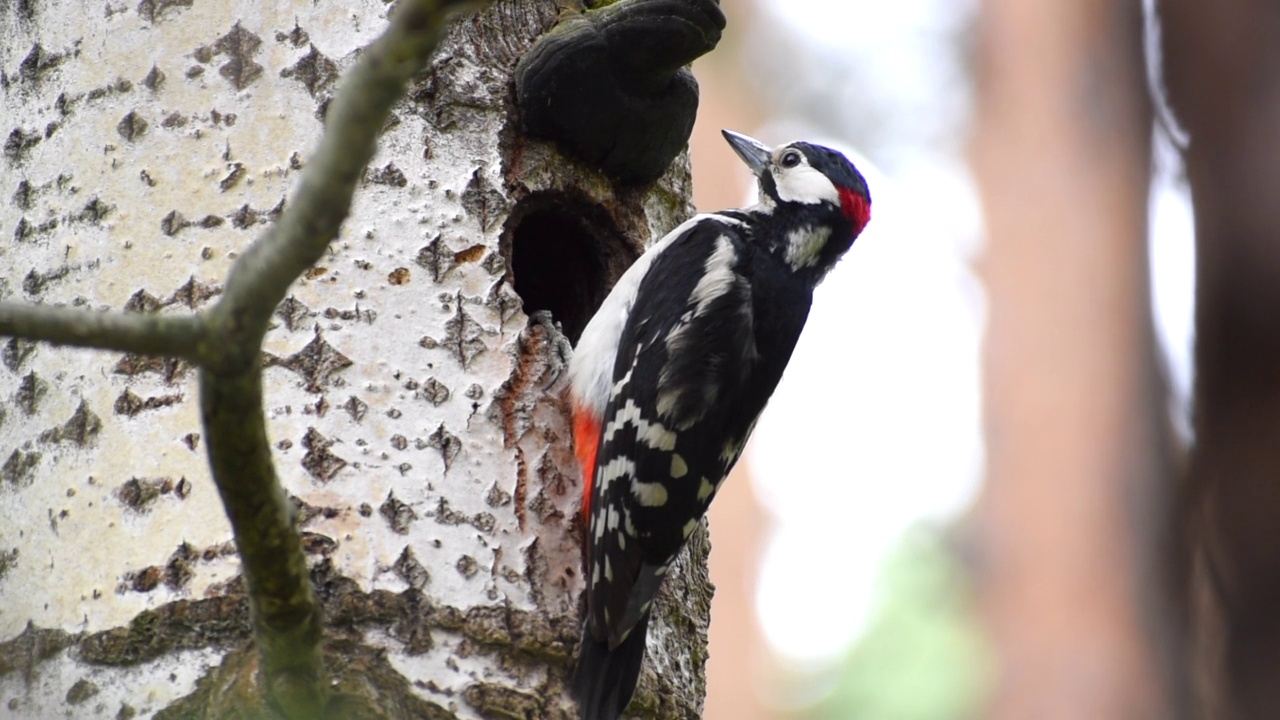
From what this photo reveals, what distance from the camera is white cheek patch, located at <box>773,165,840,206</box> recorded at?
3766mm

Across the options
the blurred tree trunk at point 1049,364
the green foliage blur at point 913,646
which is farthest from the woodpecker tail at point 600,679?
the green foliage blur at point 913,646

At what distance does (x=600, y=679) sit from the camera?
240 centimetres

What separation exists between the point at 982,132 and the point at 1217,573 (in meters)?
7.84

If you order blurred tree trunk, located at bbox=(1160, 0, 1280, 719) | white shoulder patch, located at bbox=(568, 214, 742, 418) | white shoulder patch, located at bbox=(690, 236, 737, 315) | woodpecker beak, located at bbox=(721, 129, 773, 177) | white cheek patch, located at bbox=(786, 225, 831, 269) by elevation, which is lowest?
blurred tree trunk, located at bbox=(1160, 0, 1280, 719)

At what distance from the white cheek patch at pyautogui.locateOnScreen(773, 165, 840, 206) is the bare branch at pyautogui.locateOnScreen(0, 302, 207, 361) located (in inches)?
96.9

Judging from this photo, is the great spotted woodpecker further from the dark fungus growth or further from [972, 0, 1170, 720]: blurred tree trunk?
[972, 0, 1170, 720]: blurred tree trunk

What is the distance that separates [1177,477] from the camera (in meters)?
1.25

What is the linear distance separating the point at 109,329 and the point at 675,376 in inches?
67.7

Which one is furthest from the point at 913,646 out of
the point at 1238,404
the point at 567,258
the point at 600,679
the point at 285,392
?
the point at 1238,404

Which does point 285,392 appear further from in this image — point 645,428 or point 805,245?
point 805,245

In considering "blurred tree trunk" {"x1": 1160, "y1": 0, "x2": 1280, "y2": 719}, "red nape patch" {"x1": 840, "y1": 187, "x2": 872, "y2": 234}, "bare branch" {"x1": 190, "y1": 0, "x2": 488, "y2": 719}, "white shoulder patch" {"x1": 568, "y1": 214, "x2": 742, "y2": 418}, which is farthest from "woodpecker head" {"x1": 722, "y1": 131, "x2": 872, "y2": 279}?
"blurred tree trunk" {"x1": 1160, "y1": 0, "x2": 1280, "y2": 719}

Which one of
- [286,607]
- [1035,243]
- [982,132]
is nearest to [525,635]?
[286,607]

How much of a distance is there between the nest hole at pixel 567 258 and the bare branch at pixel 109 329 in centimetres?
150

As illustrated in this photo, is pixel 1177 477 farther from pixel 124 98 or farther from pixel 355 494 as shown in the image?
pixel 124 98
